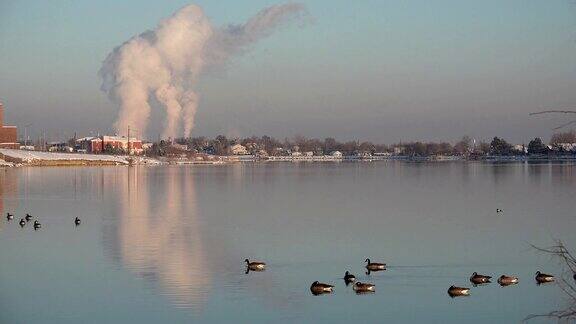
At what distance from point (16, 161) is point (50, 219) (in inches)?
3214

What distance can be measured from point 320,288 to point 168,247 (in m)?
7.95

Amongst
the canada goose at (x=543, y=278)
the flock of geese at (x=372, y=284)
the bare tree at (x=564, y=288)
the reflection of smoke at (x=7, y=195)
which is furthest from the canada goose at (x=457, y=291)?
the reflection of smoke at (x=7, y=195)

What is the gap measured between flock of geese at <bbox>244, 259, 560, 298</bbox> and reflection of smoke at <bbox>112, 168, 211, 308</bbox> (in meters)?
1.92

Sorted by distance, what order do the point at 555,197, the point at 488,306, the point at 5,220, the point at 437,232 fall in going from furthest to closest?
the point at 555,197 < the point at 5,220 < the point at 437,232 < the point at 488,306

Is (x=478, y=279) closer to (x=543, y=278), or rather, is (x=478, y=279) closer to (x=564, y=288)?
(x=543, y=278)

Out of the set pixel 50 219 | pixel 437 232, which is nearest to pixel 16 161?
pixel 50 219

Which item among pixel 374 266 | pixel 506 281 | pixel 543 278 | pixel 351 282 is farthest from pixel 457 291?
pixel 374 266

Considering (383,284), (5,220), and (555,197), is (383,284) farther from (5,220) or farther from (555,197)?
(555,197)

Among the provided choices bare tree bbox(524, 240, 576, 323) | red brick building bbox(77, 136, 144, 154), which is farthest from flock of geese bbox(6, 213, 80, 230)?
red brick building bbox(77, 136, 144, 154)

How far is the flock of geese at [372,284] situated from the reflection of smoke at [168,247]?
1921 millimetres

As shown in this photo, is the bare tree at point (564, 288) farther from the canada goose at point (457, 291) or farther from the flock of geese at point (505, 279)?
the canada goose at point (457, 291)

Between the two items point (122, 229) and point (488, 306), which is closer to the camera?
point (488, 306)

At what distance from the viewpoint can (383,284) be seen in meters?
19.4

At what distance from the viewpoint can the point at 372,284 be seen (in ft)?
62.3
